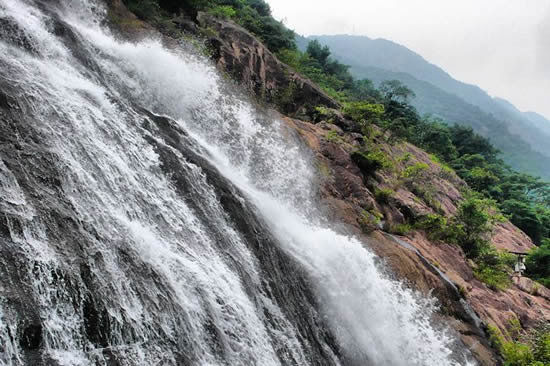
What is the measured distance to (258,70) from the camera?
22.7 m

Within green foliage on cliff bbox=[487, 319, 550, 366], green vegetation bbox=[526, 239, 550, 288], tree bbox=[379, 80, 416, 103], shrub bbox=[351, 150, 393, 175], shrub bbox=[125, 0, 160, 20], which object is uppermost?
tree bbox=[379, 80, 416, 103]

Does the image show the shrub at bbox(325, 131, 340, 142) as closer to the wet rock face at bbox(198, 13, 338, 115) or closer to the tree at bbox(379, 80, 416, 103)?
the wet rock face at bbox(198, 13, 338, 115)

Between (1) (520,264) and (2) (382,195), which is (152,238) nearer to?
(2) (382,195)

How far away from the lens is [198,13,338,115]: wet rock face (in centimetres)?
2109

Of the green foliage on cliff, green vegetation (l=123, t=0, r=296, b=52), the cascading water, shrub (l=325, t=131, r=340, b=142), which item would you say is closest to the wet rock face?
green vegetation (l=123, t=0, r=296, b=52)

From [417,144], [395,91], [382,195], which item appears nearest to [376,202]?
[382,195]

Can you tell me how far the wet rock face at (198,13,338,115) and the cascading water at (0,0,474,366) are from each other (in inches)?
190

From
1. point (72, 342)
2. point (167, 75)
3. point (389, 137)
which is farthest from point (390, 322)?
point (389, 137)

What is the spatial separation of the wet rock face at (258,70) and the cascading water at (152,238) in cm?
481

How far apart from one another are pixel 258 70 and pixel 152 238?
16193 mm

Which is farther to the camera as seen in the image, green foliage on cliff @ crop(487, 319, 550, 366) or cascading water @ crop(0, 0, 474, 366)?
green foliage on cliff @ crop(487, 319, 550, 366)

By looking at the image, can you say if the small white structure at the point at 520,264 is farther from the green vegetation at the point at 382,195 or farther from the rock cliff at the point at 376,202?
the green vegetation at the point at 382,195

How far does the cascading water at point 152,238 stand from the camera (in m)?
6.09

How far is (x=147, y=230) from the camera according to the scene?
27.4ft
